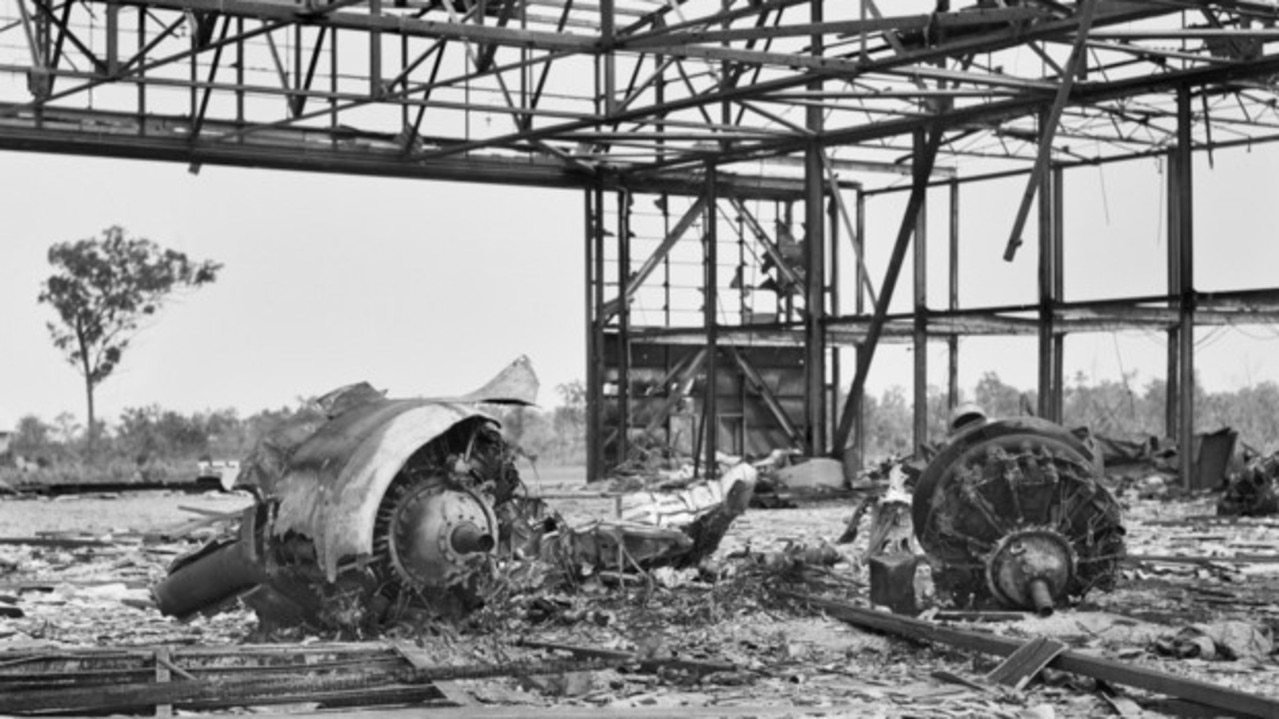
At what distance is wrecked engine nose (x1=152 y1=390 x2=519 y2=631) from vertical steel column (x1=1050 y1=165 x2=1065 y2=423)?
18753 mm

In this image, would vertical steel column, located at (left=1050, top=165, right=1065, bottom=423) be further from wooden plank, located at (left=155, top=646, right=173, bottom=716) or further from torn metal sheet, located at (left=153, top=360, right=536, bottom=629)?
wooden plank, located at (left=155, top=646, right=173, bottom=716)

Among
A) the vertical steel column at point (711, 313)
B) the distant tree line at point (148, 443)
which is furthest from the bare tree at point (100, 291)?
the vertical steel column at point (711, 313)

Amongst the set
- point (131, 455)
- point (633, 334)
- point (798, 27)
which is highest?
point (798, 27)

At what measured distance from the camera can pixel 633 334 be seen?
115ft

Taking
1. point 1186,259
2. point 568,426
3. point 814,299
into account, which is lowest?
point 568,426

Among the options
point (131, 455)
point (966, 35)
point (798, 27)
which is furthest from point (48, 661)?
point (131, 455)

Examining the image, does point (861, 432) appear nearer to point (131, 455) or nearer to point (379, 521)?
point (379, 521)

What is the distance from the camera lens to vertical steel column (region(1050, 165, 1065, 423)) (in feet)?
101

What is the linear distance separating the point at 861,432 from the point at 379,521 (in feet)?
76.9

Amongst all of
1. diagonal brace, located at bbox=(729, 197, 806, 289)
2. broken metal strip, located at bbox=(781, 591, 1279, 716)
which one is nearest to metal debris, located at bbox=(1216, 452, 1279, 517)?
broken metal strip, located at bbox=(781, 591, 1279, 716)

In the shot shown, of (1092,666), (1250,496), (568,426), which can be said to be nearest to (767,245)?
(1250,496)

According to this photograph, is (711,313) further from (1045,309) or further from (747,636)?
(747,636)

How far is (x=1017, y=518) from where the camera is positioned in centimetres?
1277

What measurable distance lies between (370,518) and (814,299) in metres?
20.7
